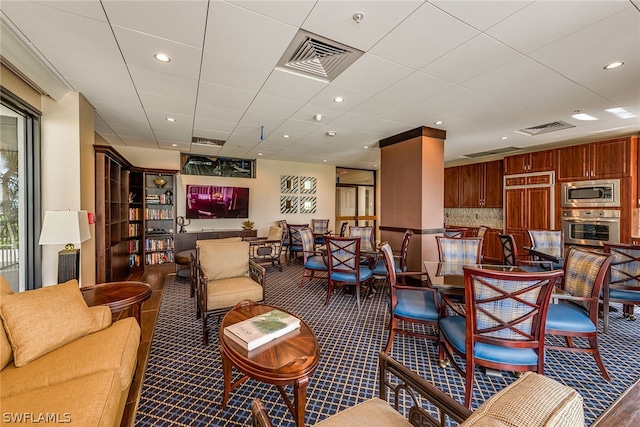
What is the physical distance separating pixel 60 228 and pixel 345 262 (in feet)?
9.79

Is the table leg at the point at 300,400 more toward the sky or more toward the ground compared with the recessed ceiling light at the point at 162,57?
more toward the ground

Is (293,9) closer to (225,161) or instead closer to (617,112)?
(617,112)

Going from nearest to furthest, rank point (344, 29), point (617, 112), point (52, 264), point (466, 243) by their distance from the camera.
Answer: point (344, 29) → point (52, 264) → point (466, 243) → point (617, 112)

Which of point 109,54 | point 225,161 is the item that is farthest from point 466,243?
point 225,161

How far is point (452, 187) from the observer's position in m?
7.55

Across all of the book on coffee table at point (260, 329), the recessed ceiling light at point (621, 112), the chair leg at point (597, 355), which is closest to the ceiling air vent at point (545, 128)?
the recessed ceiling light at point (621, 112)

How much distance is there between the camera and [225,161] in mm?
7039

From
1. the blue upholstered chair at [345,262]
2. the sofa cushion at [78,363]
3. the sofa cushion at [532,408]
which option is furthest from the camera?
the blue upholstered chair at [345,262]

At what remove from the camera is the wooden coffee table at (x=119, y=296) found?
209cm

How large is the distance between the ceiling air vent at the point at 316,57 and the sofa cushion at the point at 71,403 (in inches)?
101

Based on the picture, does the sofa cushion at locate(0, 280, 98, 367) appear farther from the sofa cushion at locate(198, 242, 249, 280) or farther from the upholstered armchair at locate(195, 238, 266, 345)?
the sofa cushion at locate(198, 242, 249, 280)

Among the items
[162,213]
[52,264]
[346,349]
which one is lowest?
[346,349]

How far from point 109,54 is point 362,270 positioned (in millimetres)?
3598

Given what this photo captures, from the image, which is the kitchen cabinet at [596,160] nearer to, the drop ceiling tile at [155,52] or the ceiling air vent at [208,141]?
the drop ceiling tile at [155,52]
